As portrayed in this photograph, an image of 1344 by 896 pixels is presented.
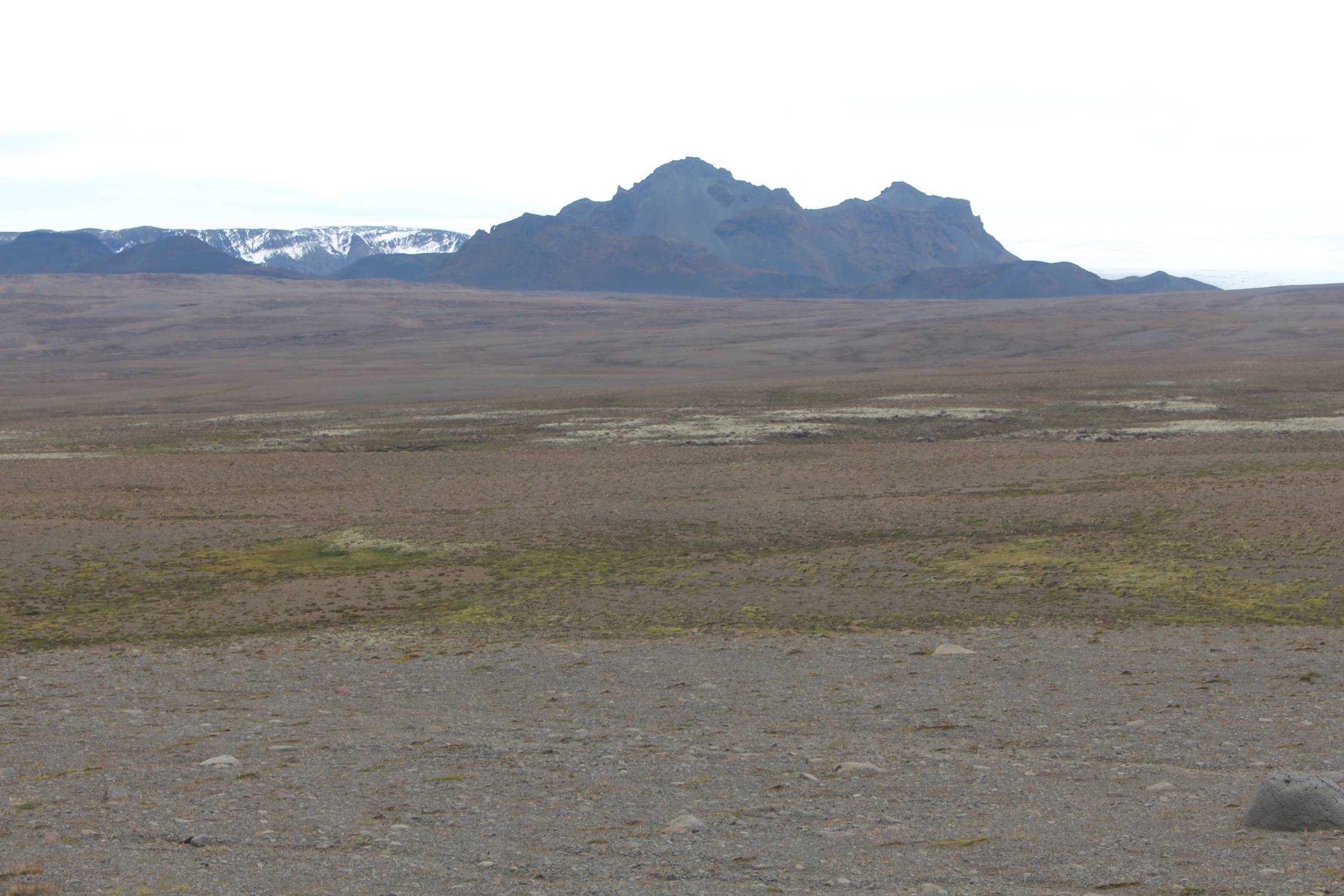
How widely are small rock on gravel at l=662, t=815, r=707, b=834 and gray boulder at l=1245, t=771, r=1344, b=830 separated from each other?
390 centimetres

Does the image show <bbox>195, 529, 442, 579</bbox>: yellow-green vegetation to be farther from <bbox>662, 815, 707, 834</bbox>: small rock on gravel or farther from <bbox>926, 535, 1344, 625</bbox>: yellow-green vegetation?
<bbox>662, 815, 707, 834</bbox>: small rock on gravel

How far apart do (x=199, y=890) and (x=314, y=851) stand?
3.09ft

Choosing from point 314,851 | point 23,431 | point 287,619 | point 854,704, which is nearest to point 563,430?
point 23,431

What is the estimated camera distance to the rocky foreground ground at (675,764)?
806 centimetres

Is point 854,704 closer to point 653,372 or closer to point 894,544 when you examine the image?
point 894,544

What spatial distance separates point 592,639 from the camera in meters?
17.6

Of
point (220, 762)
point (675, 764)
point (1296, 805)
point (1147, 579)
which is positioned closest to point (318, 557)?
point (220, 762)

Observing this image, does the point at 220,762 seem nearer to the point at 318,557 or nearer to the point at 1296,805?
the point at 1296,805

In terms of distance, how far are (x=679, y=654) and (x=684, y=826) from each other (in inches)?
293

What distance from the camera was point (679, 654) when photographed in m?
16.5

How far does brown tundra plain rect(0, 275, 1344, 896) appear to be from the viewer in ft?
28.0

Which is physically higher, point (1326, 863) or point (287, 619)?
point (1326, 863)

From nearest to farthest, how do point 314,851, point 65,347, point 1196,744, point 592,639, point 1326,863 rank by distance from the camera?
point 1326,863, point 314,851, point 1196,744, point 592,639, point 65,347

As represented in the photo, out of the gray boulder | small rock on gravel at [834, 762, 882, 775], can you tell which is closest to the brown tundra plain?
small rock on gravel at [834, 762, 882, 775]
